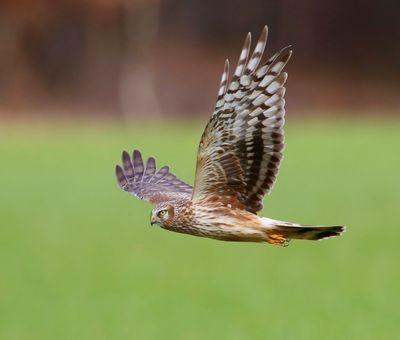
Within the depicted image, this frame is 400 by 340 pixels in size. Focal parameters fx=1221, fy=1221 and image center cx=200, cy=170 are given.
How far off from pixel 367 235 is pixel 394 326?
188 inches

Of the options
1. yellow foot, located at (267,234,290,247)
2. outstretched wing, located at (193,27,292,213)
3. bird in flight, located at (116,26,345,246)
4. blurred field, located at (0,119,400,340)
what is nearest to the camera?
A: yellow foot, located at (267,234,290,247)

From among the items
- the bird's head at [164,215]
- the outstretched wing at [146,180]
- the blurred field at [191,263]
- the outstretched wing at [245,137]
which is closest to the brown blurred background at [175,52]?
the blurred field at [191,263]

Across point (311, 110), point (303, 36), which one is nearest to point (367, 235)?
point (311, 110)

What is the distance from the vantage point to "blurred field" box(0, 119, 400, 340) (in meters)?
12.4

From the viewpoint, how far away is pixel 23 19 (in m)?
A: 39.0

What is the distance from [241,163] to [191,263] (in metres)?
9.41

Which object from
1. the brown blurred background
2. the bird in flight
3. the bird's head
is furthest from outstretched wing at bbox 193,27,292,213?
the brown blurred background

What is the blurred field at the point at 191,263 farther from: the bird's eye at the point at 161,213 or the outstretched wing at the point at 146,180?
the bird's eye at the point at 161,213

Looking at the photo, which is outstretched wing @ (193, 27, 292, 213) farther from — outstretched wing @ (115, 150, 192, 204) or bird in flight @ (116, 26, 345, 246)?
outstretched wing @ (115, 150, 192, 204)

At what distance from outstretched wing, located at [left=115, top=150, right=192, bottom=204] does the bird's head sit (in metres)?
1.05

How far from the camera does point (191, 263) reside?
51.9 feet

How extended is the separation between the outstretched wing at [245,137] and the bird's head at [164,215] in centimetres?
16

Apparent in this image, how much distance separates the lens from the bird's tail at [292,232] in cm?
591

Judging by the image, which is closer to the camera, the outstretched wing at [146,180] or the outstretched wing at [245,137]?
the outstretched wing at [245,137]
